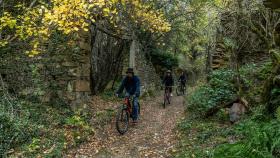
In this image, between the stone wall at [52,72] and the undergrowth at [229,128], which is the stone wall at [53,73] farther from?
the undergrowth at [229,128]

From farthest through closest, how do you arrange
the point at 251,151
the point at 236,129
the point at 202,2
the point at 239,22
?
1. the point at 202,2
2. the point at 239,22
3. the point at 236,129
4. the point at 251,151

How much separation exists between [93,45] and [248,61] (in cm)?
696

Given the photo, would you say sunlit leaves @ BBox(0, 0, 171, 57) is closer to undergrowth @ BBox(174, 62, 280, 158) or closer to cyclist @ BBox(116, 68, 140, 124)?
cyclist @ BBox(116, 68, 140, 124)

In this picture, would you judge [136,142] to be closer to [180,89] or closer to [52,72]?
[52,72]

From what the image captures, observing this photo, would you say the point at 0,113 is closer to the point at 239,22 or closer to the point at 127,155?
the point at 127,155

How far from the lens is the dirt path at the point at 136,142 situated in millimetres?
7898

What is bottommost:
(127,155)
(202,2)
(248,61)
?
(127,155)

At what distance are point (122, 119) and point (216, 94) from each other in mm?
3024

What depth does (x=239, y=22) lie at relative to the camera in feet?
34.4

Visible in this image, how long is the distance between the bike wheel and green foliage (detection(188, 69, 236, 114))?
7.69 feet

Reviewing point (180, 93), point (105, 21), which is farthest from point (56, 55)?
point (180, 93)

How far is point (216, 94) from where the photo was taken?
10.4 m

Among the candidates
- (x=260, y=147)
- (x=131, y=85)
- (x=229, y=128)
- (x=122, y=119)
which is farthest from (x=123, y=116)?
(x=260, y=147)

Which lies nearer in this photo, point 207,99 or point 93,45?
point 207,99
